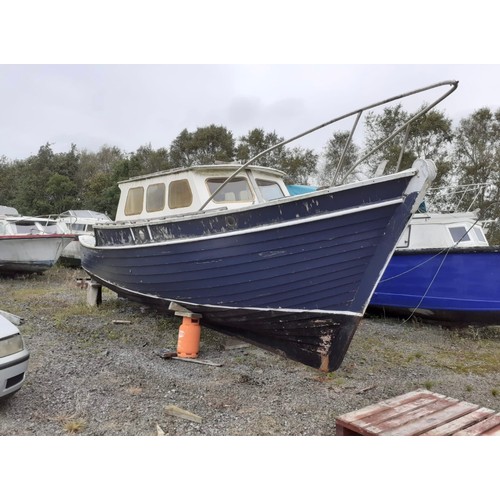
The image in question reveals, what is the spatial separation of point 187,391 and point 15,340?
5.55ft

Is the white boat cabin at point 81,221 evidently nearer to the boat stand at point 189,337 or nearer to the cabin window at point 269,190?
the cabin window at point 269,190

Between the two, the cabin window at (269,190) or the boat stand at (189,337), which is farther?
the cabin window at (269,190)

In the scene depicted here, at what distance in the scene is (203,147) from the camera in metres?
23.1

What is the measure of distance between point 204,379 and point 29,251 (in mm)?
8766

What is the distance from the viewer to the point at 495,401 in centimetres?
433

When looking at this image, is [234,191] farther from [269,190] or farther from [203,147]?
[203,147]

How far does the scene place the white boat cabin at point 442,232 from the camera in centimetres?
774

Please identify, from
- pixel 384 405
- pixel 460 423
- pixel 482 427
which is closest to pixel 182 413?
pixel 384 405

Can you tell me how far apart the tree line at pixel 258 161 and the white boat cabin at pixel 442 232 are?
4689mm

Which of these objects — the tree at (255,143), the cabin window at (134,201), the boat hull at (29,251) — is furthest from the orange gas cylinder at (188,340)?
the tree at (255,143)

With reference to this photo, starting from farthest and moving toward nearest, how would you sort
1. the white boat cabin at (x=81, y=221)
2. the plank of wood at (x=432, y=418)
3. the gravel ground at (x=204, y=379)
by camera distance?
1. the white boat cabin at (x=81, y=221)
2. the gravel ground at (x=204, y=379)
3. the plank of wood at (x=432, y=418)
